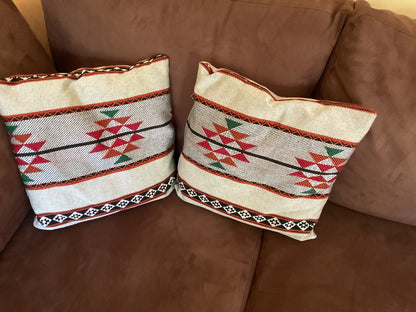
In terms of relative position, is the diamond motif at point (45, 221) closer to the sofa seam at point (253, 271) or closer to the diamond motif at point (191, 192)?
the diamond motif at point (191, 192)

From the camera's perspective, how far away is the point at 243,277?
33.3 inches

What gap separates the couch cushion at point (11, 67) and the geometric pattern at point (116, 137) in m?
0.22

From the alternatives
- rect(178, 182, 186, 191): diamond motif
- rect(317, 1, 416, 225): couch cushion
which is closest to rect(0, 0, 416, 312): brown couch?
rect(317, 1, 416, 225): couch cushion

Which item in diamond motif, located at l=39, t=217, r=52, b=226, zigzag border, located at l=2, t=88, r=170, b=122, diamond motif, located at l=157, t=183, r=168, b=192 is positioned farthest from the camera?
diamond motif, located at l=157, t=183, r=168, b=192

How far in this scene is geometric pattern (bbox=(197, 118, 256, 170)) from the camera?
2.60 ft

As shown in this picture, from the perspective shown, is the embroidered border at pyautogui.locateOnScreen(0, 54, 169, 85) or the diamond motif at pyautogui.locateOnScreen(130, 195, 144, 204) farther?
the diamond motif at pyautogui.locateOnScreen(130, 195, 144, 204)

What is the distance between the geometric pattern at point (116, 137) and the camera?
31.9 inches

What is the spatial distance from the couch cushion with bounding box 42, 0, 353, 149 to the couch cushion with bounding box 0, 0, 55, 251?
0.10 meters

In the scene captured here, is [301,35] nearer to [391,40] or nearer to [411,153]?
[391,40]

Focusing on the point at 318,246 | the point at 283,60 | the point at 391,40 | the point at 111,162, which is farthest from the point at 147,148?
the point at 391,40

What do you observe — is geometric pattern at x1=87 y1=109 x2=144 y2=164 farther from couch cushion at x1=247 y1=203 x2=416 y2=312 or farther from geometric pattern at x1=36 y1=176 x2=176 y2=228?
couch cushion at x1=247 y1=203 x2=416 y2=312

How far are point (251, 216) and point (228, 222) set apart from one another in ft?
0.28

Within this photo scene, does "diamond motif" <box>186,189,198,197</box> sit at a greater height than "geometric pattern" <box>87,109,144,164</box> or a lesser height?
lesser

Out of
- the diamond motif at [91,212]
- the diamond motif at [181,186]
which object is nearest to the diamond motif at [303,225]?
the diamond motif at [181,186]
